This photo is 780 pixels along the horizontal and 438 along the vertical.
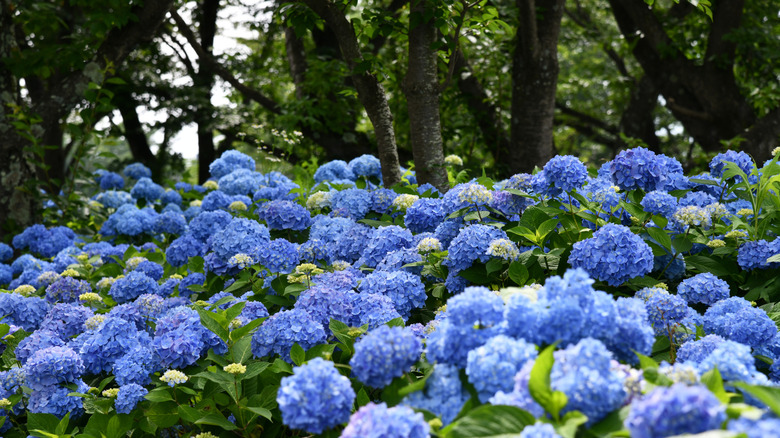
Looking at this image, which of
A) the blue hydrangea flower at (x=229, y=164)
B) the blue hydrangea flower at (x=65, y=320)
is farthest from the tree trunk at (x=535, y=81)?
the blue hydrangea flower at (x=65, y=320)

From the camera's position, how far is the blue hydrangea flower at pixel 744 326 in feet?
7.54

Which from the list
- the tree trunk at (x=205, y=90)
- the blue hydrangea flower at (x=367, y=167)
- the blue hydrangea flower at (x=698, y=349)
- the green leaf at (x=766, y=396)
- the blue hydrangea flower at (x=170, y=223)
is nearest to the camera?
the green leaf at (x=766, y=396)

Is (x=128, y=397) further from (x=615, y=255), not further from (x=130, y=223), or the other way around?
(x=130, y=223)

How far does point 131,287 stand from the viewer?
351 centimetres

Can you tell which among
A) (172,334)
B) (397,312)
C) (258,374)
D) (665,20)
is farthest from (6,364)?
(665,20)

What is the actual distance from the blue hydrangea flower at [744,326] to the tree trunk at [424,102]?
2292 mm

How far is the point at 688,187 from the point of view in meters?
3.44

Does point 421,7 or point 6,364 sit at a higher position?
point 421,7

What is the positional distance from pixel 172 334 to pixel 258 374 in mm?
381

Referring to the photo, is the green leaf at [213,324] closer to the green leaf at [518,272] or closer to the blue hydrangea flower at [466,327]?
the blue hydrangea flower at [466,327]

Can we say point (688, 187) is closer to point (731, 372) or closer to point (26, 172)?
point (731, 372)

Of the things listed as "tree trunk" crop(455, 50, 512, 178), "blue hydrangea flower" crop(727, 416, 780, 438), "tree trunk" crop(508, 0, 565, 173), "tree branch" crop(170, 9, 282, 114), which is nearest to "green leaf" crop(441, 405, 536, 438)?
"blue hydrangea flower" crop(727, 416, 780, 438)

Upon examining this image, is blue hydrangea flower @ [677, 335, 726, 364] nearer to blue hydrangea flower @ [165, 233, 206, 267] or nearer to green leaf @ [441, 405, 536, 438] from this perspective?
green leaf @ [441, 405, 536, 438]

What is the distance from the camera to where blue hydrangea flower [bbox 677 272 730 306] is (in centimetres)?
266
